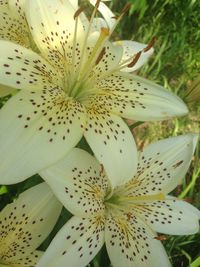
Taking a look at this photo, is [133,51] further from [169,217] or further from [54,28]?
[169,217]

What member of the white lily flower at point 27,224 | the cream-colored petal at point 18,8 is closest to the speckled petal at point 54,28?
the cream-colored petal at point 18,8

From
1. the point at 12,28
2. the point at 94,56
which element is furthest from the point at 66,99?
the point at 12,28

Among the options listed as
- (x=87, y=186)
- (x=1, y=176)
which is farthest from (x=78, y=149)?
(x=1, y=176)

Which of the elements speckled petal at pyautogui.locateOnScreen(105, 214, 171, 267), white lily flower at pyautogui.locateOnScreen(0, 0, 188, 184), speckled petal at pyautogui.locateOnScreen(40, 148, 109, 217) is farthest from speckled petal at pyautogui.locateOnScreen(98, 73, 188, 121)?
speckled petal at pyautogui.locateOnScreen(105, 214, 171, 267)

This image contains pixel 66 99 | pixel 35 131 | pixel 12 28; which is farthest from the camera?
pixel 12 28

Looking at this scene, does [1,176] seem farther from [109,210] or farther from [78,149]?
[109,210]

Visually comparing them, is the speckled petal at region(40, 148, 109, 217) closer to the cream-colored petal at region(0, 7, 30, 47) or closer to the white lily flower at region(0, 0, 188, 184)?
the white lily flower at region(0, 0, 188, 184)
